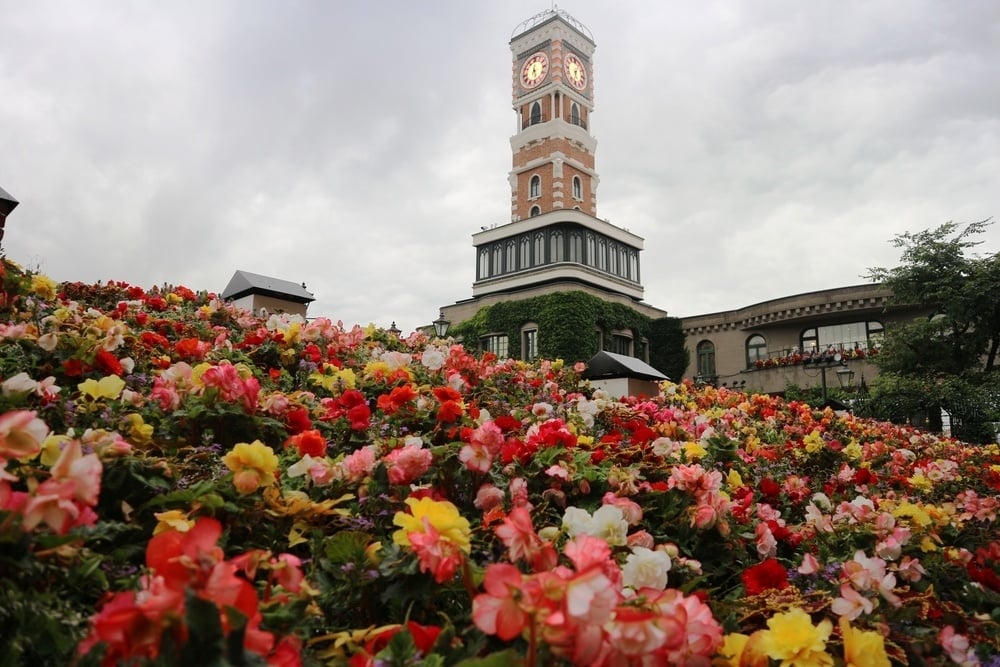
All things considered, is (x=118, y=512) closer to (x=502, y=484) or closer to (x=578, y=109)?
(x=502, y=484)

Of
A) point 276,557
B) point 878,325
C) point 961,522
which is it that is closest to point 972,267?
point 878,325

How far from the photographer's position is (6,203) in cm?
541

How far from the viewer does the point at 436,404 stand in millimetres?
2820

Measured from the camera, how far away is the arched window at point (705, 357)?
3144 cm

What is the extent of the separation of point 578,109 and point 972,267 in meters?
24.9

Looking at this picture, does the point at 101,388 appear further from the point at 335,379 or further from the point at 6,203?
the point at 6,203

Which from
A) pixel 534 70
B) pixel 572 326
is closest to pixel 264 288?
pixel 572 326

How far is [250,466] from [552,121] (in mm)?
38593

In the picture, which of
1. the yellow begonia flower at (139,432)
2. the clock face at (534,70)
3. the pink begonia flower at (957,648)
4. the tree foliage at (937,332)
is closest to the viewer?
the pink begonia flower at (957,648)

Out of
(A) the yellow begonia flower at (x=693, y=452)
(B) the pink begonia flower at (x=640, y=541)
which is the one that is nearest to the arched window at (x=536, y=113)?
(A) the yellow begonia flower at (x=693, y=452)

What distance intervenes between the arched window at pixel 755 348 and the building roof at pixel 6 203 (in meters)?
29.9

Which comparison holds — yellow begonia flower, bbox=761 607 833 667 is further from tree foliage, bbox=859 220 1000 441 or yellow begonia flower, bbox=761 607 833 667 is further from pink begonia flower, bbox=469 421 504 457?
tree foliage, bbox=859 220 1000 441

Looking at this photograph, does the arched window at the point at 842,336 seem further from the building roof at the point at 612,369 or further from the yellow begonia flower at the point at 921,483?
the yellow begonia flower at the point at 921,483

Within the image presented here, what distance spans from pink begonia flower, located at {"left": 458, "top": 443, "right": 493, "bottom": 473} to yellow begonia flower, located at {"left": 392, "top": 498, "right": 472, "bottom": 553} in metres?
0.62
